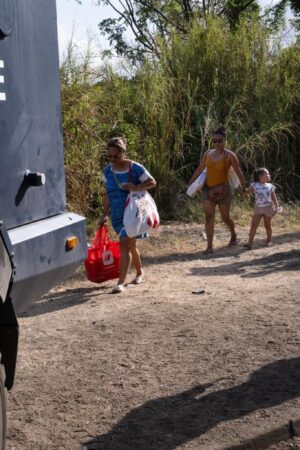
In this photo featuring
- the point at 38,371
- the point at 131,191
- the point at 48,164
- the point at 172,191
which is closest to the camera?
the point at 48,164

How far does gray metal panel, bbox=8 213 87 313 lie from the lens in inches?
158

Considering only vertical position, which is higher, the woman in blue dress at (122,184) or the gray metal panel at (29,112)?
the gray metal panel at (29,112)

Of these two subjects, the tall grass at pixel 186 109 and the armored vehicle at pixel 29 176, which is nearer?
the armored vehicle at pixel 29 176

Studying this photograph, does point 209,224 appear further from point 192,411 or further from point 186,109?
point 192,411

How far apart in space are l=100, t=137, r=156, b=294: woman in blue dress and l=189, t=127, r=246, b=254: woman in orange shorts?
7.86 ft

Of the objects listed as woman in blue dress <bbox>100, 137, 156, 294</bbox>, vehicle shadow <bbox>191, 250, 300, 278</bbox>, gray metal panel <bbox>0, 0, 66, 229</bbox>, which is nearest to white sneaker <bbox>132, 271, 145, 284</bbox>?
woman in blue dress <bbox>100, 137, 156, 294</bbox>

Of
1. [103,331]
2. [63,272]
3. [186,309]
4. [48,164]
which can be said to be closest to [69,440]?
[63,272]

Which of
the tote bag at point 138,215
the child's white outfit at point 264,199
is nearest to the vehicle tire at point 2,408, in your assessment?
the tote bag at point 138,215

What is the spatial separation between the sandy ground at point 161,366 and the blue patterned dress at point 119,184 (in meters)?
0.74

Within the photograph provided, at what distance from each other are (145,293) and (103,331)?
5.22 ft

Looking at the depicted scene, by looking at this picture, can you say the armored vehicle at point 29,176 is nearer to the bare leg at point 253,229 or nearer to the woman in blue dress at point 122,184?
the woman in blue dress at point 122,184

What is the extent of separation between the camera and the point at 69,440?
463 centimetres

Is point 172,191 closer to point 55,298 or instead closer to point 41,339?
point 55,298

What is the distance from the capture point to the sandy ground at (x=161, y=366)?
15.5 feet
